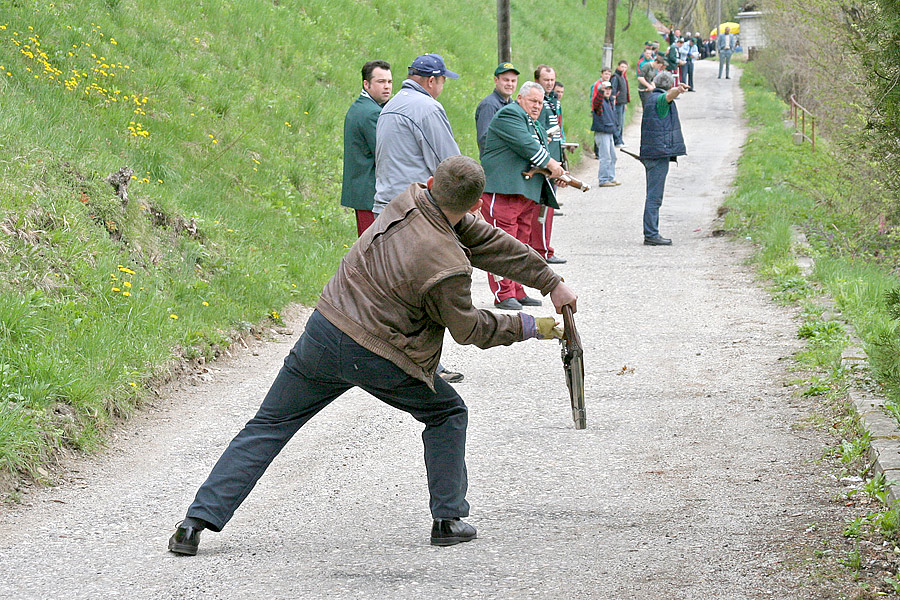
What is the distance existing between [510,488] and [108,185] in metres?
4.87

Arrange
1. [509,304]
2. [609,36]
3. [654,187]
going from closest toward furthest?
[509,304] → [654,187] → [609,36]

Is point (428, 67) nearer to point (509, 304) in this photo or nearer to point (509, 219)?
point (509, 219)

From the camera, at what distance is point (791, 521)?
4.60 metres

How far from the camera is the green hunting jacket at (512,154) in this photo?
30.3ft

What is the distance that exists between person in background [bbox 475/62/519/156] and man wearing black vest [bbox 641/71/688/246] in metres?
2.35

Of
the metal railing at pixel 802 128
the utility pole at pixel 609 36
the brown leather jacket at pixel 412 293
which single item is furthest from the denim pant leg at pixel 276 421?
the utility pole at pixel 609 36

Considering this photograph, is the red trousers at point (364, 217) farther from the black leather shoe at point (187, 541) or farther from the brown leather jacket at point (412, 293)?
the black leather shoe at point (187, 541)

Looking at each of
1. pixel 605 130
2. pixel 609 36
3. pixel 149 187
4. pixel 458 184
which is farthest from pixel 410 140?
pixel 609 36

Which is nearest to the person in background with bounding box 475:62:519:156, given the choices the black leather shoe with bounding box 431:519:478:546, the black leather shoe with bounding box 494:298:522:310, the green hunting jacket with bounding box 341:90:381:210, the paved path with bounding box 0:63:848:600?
the black leather shoe with bounding box 494:298:522:310

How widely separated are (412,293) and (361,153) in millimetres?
3884

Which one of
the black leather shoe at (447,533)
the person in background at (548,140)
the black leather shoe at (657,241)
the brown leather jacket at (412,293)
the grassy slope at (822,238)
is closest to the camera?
the brown leather jacket at (412,293)

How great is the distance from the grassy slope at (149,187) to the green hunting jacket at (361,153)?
1470mm

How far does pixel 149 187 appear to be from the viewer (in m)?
9.22

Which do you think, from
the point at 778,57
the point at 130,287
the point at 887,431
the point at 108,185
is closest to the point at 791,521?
the point at 887,431
